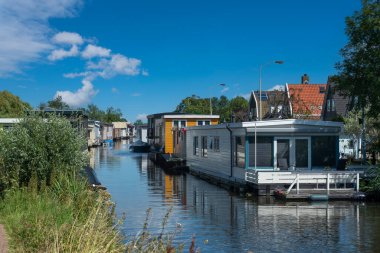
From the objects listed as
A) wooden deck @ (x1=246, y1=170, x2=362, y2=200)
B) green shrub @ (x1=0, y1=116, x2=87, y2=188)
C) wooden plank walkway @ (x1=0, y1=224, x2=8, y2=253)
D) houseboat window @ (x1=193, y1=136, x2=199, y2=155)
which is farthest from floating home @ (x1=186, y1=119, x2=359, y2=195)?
wooden plank walkway @ (x1=0, y1=224, x2=8, y2=253)

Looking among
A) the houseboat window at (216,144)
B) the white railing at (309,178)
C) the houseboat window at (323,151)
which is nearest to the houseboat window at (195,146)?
the houseboat window at (216,144)

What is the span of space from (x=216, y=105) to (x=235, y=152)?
13049cm

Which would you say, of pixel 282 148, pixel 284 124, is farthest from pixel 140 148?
pixel 284 124

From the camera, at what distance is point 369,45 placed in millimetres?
24688

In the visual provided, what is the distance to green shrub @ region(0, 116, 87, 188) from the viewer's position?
15.9 metres

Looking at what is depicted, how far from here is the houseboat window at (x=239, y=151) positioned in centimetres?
2736

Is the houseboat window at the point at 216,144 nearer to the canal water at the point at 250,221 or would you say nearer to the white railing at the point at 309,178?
the canal water at the point at 250,221

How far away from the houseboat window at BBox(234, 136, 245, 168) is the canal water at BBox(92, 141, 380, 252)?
1.78 metres

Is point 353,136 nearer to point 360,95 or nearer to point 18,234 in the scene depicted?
point 360,95

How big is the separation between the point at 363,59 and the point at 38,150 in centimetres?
1654

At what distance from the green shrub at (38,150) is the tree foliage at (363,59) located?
1429 centimetres

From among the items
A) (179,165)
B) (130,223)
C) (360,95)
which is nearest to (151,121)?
(179,165)

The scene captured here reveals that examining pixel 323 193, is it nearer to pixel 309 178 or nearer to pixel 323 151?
pixel 309 178

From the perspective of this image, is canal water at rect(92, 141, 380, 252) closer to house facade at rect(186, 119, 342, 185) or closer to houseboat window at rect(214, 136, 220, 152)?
house facade at rect(186, 119, 342, 185)
